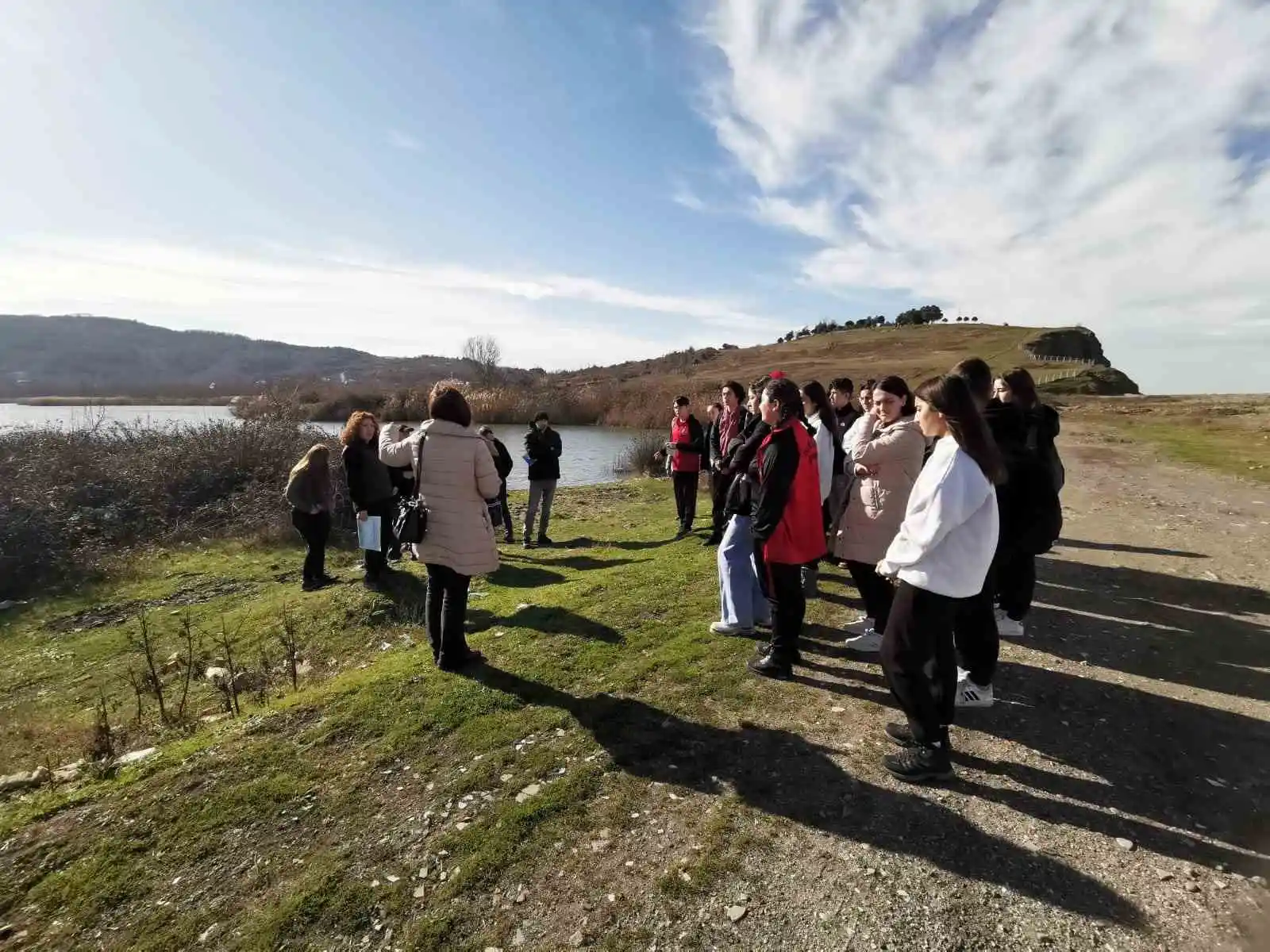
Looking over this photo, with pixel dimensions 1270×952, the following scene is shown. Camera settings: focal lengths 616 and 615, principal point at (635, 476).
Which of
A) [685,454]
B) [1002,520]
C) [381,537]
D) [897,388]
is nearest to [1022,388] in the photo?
[897,388]

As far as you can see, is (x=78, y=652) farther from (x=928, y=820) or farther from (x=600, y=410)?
(x=600, y=410)

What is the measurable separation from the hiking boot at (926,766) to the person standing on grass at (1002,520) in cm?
89

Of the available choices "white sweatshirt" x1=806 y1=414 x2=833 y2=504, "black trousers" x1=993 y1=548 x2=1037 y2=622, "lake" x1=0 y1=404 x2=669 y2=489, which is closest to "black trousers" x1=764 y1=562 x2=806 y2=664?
"white sweatshirt" x1=806 y1=414 x2=833 y2=504

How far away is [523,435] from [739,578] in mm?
23103

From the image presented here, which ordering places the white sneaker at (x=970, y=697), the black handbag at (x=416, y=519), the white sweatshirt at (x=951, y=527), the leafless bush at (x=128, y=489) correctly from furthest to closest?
the leafless bush at (x=128, y=489)
the black handbag at (x=416, y=519)
the white sneaker at (x=970, y=697)
the white sweatshirt at (x=951, y=527)

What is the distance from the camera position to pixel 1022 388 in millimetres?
5352

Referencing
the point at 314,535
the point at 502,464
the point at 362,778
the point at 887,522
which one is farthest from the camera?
the point at 502,464

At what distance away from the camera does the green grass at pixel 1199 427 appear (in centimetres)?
1711

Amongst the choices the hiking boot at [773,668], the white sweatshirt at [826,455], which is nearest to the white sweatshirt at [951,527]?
the hiking boot at [773,668]

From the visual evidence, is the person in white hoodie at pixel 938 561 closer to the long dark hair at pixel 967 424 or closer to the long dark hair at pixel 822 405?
the long dark hair at pixel 967 424

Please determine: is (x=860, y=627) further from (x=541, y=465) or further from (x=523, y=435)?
(x=523, y=435)

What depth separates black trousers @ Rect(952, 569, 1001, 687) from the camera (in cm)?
405

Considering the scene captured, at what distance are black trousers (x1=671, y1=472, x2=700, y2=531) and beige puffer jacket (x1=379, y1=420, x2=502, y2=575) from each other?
6.03m

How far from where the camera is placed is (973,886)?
276 centimetres
